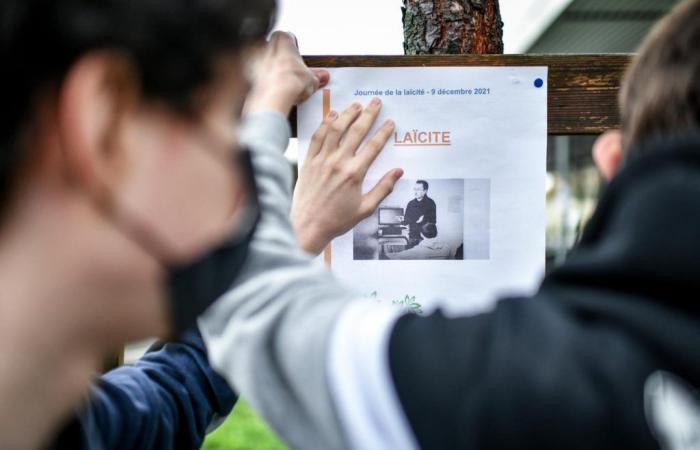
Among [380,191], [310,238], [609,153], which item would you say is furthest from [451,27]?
[609,153]

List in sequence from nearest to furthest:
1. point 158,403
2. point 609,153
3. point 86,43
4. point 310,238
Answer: point 86,43
point 609,153
point 158,403
point 310,238

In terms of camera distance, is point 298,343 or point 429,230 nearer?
point 298,343

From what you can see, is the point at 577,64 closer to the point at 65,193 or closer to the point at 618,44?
the point at 65,193

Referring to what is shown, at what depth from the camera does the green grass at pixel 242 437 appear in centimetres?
546

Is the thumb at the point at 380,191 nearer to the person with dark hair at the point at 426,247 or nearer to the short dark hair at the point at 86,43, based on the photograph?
the person with dark hair at the point at 426,247

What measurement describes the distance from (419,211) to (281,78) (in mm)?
373

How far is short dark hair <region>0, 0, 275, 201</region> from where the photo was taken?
0.61 m

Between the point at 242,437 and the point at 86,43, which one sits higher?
the point at 86,43

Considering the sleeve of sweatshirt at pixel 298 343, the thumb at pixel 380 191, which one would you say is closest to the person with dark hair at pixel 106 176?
the sleeve of sweatshirt at pixel 298 343

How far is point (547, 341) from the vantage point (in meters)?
0.73

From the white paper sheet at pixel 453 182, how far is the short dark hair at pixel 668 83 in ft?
1.77

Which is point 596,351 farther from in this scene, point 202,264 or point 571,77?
point 571,77

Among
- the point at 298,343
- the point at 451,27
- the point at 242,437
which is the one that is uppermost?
the point at 451,27

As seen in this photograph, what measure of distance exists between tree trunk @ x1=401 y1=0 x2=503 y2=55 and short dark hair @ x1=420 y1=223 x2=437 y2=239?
17.1 inches
